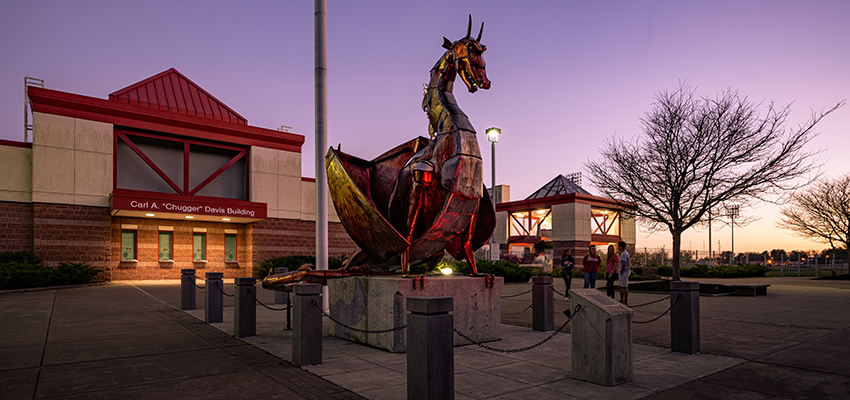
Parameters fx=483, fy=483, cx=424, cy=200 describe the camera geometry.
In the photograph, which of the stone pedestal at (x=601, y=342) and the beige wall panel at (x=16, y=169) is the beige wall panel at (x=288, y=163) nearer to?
the beige wall panel at (x=16, y=169)

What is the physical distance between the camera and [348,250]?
29.4 metres

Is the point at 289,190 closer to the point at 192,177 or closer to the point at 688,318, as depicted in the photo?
the point at 192,177

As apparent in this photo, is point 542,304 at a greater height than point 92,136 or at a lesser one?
lesser

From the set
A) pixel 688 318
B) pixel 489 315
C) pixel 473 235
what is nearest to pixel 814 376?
pixel 688 318

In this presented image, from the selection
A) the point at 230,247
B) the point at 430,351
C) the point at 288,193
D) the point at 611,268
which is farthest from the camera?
the point at 288,193

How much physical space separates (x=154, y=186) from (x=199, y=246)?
12.3ft

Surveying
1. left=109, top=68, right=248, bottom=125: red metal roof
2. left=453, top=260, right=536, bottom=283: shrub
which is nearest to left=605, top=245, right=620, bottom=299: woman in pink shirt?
left=453, top=260, right=536, bottom=283: shrub

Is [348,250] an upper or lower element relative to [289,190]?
lower

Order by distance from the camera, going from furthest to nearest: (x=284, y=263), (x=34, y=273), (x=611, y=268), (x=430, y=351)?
(x=284, y=263), (x=34, y=273), (x=611, y=268), (x=430, y=351)

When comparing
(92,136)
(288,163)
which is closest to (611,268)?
(288,163)

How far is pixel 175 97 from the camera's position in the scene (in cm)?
2419

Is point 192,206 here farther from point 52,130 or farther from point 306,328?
point 306,328

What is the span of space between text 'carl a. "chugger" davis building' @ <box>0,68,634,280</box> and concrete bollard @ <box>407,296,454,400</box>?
20.0m

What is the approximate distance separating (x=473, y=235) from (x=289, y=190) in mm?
19591
